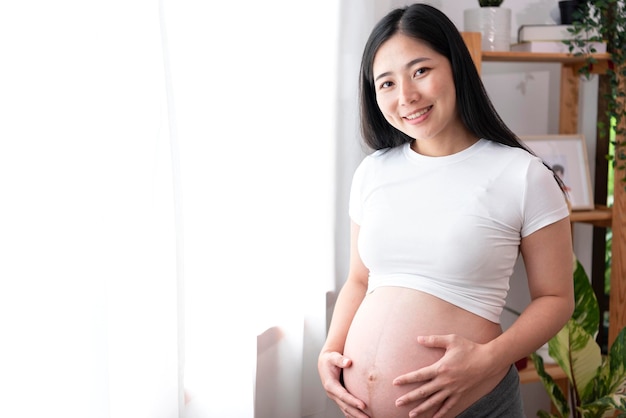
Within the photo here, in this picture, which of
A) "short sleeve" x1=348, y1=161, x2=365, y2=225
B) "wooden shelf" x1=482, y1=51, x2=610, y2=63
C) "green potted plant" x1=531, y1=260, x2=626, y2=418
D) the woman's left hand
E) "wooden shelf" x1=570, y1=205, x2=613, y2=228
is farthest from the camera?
"wooden shelf" x1=570, y1=205, x2=613, y2=228

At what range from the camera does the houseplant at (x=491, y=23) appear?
2.08m

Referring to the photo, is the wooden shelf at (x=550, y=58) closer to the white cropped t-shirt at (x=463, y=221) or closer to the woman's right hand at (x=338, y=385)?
the white cropped t-shirt at (x=463, y=221)

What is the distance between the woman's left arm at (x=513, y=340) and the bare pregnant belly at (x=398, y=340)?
3 centimetres

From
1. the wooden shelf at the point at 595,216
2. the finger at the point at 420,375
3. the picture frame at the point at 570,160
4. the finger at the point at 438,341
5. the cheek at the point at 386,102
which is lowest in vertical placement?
the finger at the point at 420,375

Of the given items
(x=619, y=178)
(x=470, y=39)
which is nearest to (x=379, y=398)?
(x=470, y=39)

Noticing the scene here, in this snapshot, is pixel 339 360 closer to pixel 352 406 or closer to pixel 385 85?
pixel 352 406

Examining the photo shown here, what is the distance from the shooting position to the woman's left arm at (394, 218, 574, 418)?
4.00 feet

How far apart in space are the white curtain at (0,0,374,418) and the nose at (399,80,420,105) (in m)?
0.33

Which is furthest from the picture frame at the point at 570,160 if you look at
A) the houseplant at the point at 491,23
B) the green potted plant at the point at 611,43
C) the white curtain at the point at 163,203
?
the white curtain at the point at 163,203

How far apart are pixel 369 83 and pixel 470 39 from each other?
65 centimetres

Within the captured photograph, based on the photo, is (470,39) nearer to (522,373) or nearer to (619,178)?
(619,178)

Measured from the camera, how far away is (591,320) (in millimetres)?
1938

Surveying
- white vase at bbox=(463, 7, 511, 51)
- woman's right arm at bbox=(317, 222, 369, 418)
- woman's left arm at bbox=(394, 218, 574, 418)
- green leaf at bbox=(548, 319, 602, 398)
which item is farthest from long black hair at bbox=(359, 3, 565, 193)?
white vase at bbox=(463, 7, 511, 51)

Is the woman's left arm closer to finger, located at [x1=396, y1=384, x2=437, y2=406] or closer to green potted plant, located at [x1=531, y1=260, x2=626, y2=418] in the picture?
finger, located at [x1=396, y1=384, x2=437, y2=406]
